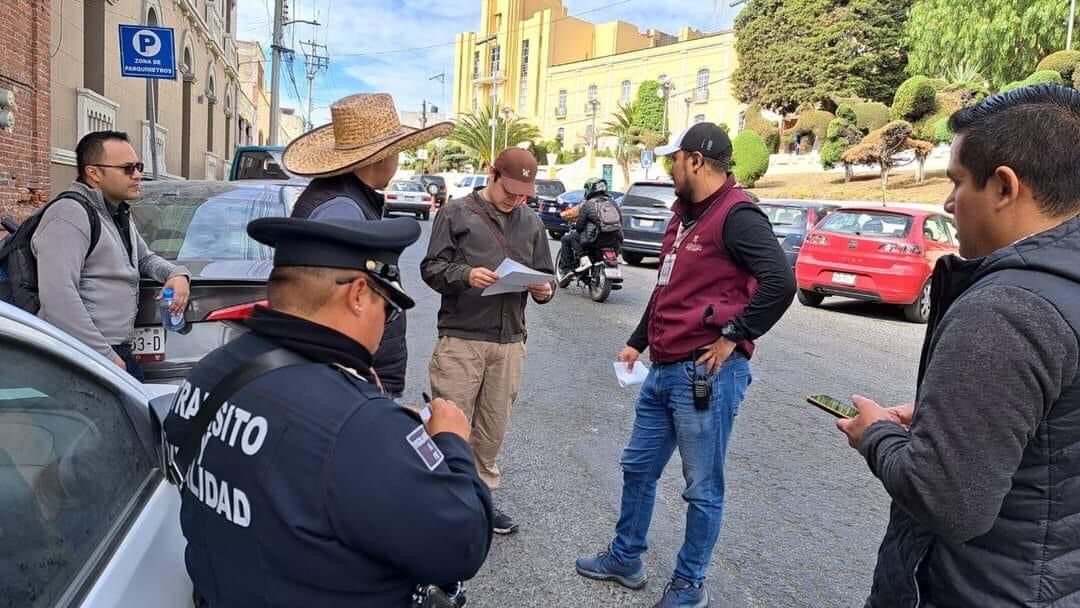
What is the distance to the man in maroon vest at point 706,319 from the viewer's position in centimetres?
288

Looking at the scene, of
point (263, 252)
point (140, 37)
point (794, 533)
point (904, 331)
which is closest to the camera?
point (794, 533)

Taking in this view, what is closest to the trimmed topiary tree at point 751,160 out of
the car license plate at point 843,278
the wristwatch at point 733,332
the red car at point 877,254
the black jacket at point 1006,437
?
the red car at point 877,254

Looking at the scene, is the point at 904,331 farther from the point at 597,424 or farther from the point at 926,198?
the point at 926,198

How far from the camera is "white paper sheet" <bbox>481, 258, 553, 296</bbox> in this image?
11.0 ft

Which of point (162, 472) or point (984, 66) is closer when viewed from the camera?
point (162, 472)

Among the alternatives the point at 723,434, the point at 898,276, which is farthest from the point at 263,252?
the point at 898,276

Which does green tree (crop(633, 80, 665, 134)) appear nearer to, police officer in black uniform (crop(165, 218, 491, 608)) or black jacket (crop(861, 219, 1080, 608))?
black jacket (crop(861, 219, 1080, 608))

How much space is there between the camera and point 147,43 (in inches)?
331

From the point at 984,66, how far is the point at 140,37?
1361 inches

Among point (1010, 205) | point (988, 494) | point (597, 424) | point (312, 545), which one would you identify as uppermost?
point (1010, 205)

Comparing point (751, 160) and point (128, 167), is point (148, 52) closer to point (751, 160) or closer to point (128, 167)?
point (128, 167)

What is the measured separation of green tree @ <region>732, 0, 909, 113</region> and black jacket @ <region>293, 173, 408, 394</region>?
41.2 metres

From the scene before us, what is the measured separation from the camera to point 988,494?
140 cm

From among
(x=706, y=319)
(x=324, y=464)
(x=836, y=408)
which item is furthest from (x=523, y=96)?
(x=324, y=464)
